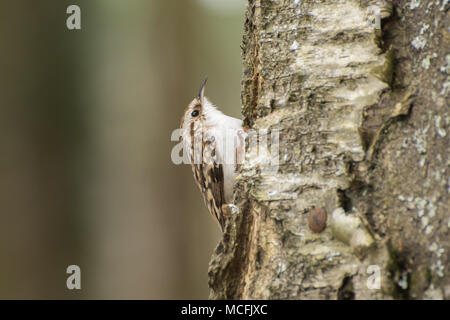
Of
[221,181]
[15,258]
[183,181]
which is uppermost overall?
[221,181]

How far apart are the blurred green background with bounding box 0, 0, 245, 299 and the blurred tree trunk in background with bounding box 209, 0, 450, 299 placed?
2.73 metres

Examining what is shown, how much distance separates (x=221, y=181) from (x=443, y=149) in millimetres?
2221

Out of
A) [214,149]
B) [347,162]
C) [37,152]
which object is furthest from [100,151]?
[347,162]

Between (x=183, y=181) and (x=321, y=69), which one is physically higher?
(x=321, y=69)

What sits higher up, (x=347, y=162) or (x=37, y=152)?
(x=347, y=162)

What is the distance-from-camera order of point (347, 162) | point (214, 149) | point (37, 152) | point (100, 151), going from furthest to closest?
point (100, 151)
point (37, 152)
point (214, 149)
point (347, 162)

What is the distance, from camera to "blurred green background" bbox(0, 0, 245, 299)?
3645 millimetres

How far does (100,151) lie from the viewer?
4410mm

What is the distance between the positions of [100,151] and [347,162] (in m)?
3.51

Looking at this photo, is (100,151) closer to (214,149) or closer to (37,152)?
(37,152)

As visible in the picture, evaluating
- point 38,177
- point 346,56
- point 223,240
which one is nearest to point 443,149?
point 346,56

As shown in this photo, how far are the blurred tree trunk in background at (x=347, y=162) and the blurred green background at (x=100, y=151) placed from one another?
273 centimetres

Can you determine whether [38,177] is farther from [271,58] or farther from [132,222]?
[271,58]
